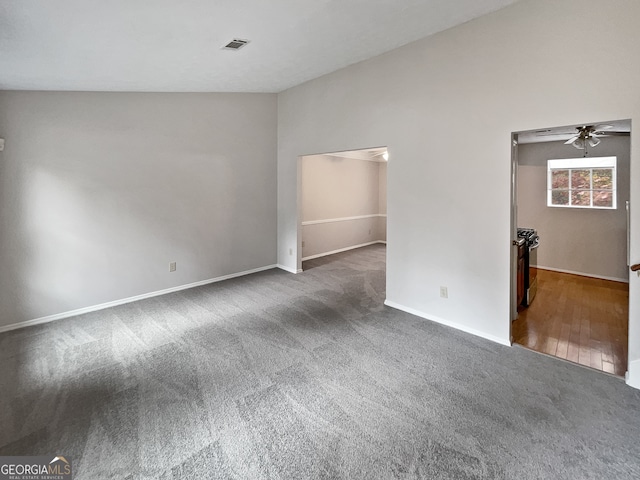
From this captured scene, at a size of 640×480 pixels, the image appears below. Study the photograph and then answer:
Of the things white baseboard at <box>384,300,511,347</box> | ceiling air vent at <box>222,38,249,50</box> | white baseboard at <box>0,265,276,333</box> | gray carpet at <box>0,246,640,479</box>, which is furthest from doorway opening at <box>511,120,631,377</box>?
white baseboard at <box>0,265,276,333</box>

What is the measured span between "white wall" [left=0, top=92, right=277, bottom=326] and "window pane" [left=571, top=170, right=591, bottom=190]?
5.28 meters

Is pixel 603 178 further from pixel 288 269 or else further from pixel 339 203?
pixel 288 269

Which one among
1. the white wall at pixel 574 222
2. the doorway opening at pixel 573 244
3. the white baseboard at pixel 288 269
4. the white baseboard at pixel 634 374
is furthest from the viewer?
the white baseboard at pixel 288 269

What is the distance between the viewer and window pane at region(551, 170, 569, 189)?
5602 mm

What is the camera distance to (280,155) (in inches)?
226

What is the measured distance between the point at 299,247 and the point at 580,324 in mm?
3998

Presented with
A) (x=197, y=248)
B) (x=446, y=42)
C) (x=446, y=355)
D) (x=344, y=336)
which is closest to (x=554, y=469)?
(x=446, y=355)

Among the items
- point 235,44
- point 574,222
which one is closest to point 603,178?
point 574,222

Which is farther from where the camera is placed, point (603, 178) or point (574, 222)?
point (574, 222)

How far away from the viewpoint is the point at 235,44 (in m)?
3.08

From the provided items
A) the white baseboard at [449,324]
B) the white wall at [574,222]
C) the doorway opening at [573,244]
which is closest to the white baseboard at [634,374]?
the doorway opening at [573,244]

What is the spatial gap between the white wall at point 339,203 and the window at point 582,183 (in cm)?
404

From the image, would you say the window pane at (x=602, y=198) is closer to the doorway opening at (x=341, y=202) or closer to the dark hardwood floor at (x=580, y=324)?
the dark hardwood floor at (x=580, y=324)

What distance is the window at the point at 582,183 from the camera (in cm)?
515
